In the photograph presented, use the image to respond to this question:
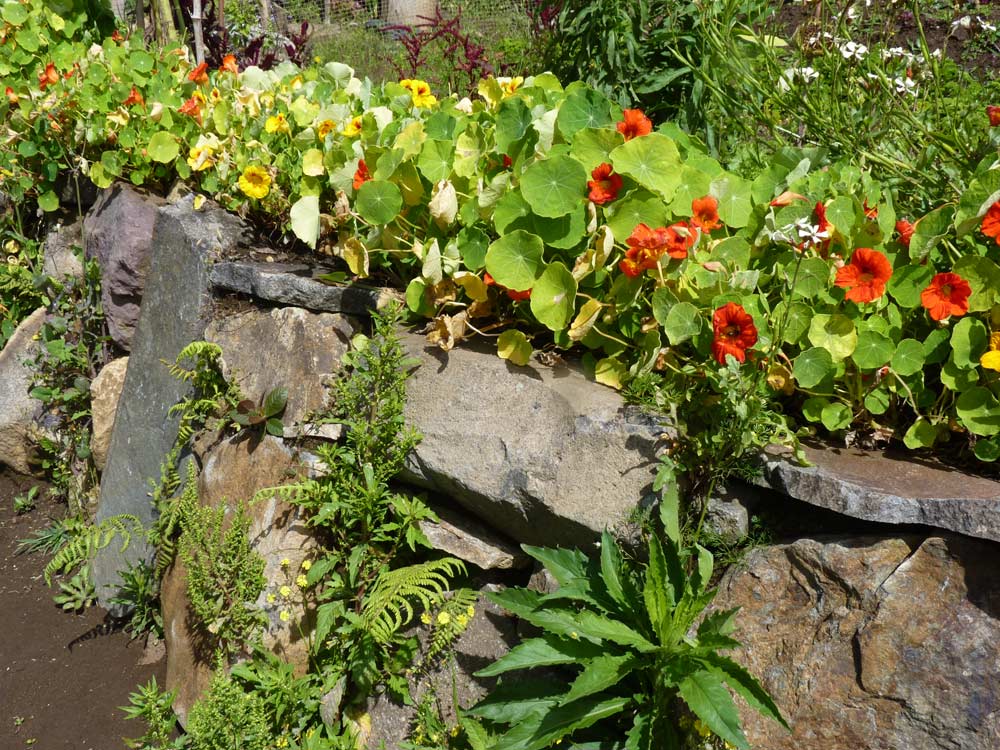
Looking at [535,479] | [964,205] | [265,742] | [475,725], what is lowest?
[265,742]

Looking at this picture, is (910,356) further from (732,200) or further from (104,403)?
(104,403)

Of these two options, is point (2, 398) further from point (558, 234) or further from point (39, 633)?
point (558, 234)

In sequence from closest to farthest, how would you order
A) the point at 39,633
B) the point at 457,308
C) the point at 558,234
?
the point at 558,234
the point at 457,308
the point at 39,633

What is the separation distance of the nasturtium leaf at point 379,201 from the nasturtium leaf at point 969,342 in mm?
1565

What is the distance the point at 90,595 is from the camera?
3285mm

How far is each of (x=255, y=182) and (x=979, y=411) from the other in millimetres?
2441

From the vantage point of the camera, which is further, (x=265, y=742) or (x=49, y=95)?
(x=49, y=95)

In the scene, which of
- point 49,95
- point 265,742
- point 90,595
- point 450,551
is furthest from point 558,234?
point 49,95

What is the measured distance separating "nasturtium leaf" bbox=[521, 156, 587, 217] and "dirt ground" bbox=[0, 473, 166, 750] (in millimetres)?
2072

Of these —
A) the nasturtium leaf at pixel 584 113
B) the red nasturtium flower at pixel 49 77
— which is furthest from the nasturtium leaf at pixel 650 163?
the red nasturtium flower at pixel 49 77

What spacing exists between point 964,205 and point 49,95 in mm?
3721

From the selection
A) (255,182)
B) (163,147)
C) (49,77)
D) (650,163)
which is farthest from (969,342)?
(49,77)

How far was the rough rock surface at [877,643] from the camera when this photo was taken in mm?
1799

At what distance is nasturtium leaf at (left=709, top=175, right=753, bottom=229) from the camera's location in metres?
2.31
